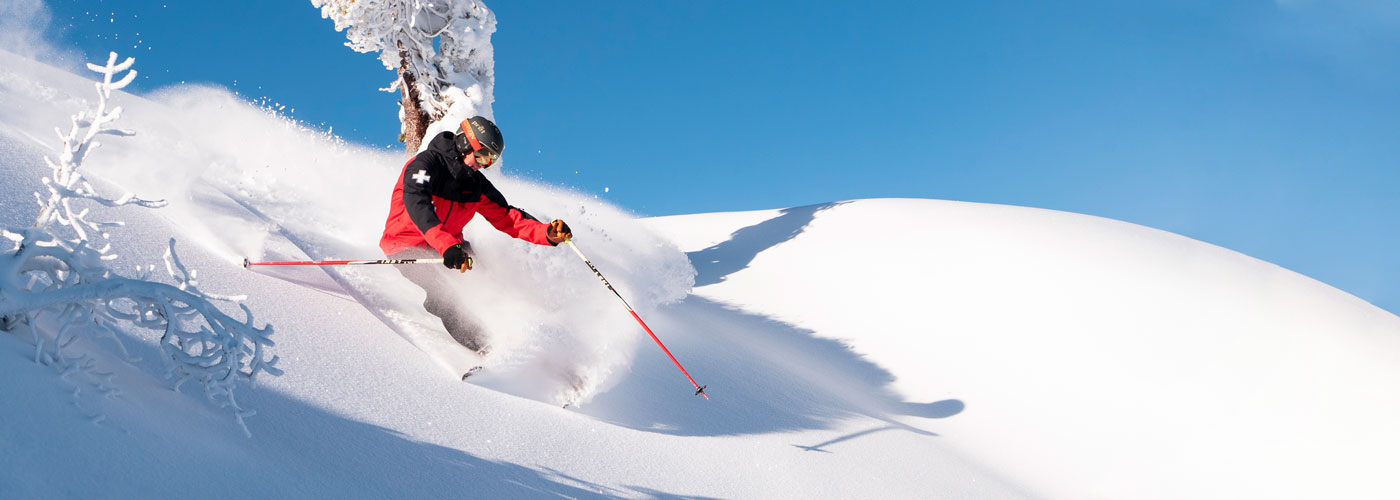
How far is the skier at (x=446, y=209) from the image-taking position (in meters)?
5.69

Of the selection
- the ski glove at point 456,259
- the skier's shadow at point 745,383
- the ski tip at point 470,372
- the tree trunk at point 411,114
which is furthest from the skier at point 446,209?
the tree trunk at point 411,114

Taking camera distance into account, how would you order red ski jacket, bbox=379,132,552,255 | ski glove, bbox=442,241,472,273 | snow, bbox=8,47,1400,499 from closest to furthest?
snow, bbox=8,47,1400,499, ski glove, bbox=442,241,472,273, red ski jacket, bbox=379,132,552,255

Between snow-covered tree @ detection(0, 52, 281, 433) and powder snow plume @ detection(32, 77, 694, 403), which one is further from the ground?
powder snow plume @ detection(32, 77, 694, 403)

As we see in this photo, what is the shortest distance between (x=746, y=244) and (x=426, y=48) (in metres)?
10.2

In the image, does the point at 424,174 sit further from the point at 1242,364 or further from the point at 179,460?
the point at 1242,364

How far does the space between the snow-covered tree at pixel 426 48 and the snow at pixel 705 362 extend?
1.21 m

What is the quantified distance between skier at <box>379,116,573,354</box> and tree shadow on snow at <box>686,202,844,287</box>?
11.3 meters

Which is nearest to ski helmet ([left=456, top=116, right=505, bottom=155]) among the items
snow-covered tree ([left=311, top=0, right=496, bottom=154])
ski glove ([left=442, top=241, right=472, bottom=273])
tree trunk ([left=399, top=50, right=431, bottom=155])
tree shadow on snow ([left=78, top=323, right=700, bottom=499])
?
ski glove ([left=442, top=241, right=472, bottom=273])

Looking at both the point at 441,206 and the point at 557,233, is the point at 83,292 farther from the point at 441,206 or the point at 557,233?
the point at 557,233

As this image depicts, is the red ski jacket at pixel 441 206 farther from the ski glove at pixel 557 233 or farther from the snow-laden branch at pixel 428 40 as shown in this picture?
the snow-laden branch at pixel 428 40

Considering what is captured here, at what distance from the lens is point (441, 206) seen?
19.7ft

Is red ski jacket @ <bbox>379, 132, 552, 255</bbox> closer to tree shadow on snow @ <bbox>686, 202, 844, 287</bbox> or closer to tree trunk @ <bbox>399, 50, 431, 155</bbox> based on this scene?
tree trunk @ <bbox>399, 50, 431, 155</bbox>

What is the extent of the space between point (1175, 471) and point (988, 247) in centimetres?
707

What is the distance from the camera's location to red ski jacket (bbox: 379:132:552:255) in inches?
221
